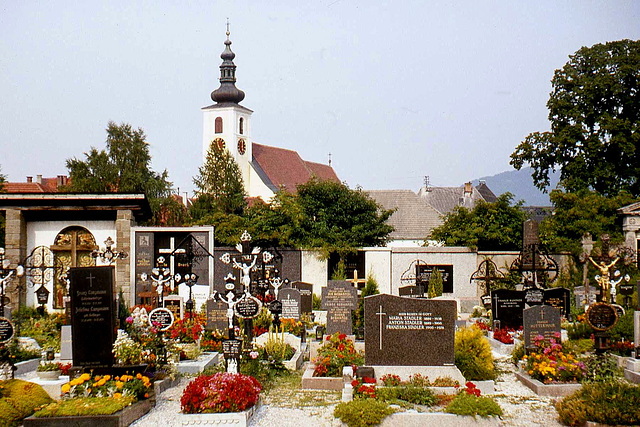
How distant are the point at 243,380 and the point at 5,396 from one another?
11.6 feet

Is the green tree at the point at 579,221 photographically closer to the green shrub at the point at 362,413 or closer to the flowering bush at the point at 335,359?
the flowering bush at the point at 335,359

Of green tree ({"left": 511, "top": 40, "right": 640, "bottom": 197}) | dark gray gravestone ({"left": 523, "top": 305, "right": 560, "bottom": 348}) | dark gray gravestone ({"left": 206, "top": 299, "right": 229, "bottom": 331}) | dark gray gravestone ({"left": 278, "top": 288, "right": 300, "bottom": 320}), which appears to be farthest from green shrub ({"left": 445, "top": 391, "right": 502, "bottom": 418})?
green tree ({"left": 511, "top": 40, "right": 640, "bottom": 197})

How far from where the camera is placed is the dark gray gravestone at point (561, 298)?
21078mm

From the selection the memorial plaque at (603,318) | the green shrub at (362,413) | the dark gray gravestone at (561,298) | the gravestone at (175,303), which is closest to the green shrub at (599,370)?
the memorial plaque at (603,318)

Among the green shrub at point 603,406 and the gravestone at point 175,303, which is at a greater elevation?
the gravestone at point 175,303

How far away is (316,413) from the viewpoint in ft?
36.8

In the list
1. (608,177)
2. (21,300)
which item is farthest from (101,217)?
(608,177)

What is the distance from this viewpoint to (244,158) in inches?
2790

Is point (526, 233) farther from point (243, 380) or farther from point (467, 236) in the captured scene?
point (243, 380)

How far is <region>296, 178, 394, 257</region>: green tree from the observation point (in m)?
30.5

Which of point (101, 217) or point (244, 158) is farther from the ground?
point (244, 158)

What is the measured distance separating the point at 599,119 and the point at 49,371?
93.0 ft

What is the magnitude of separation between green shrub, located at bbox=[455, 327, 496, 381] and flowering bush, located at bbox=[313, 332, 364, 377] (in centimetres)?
190

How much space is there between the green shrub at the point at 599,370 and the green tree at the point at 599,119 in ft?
68.2
